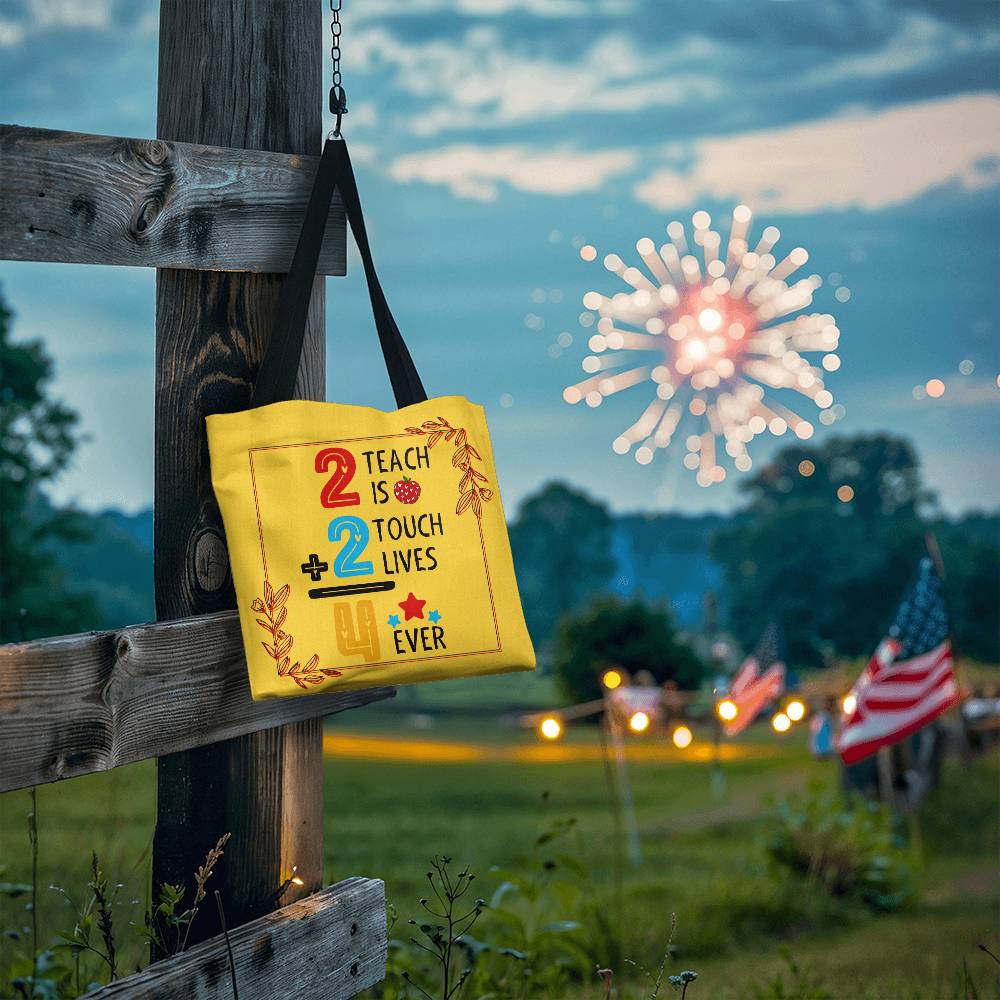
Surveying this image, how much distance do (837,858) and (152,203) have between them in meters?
7.75

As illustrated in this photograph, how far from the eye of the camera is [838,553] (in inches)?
1168

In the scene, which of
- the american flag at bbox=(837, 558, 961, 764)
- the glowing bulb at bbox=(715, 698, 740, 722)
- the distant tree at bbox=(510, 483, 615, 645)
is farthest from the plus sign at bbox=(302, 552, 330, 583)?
the distant tree at bbox=(510, 483, 615, 645)

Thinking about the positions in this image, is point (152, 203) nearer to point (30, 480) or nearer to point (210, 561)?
point (210, 561)

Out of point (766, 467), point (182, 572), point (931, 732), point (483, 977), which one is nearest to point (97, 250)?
point (182, 572)

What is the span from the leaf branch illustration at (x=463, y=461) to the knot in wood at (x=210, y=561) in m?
0.50

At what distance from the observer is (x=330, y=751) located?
2302cm

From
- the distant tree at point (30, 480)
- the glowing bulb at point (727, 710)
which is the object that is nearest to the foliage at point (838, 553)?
the distant tree at point (30, 480)

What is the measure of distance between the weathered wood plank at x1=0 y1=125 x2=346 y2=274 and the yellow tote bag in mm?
103

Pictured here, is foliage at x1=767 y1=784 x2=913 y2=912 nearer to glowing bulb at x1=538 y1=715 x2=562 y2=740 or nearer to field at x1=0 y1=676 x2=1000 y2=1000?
field at x1=0 y1=676 x2=1000 y2=1000

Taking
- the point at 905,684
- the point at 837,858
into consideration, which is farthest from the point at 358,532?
the point at 837,858

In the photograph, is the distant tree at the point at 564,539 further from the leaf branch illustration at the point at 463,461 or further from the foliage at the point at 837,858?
the leaf branch illustration at the point at 463,461

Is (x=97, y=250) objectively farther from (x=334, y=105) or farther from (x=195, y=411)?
(x=334, y=105)

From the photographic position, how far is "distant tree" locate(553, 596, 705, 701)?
86.6 feet

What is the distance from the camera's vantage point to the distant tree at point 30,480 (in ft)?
67.5
